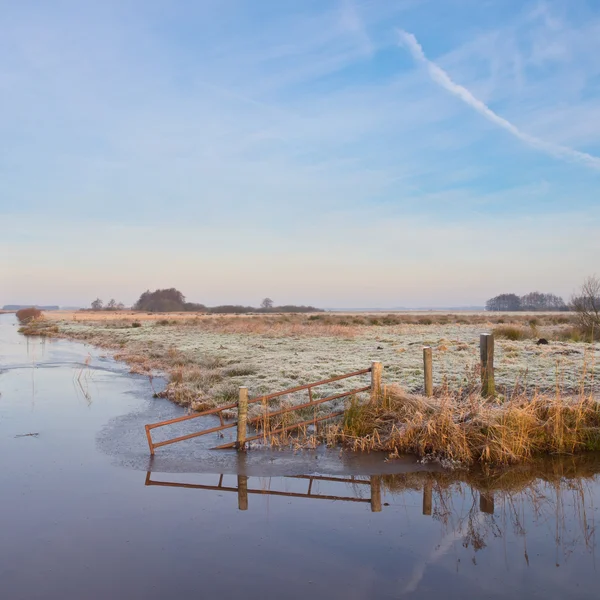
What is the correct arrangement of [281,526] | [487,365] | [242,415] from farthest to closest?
[487,365] < [242,415] < [281,526]

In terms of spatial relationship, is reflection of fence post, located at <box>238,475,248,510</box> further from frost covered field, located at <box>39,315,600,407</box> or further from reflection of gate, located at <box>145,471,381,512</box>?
frost covered field, located at <box>39,315,600,407</box>

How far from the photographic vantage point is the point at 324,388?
16.4 meters

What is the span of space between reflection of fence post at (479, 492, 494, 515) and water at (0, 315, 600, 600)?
43 mm

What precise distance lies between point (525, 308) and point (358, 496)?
671 feet

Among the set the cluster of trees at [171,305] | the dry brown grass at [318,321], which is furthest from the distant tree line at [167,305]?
the dry brown grass at [318,321]

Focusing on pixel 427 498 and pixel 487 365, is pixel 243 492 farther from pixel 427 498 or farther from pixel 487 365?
pixel 487 365

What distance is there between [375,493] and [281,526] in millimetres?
2020

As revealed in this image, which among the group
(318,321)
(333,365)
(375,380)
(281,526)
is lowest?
(281,526)

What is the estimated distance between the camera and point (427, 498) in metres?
8.64

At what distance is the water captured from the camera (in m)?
6.08

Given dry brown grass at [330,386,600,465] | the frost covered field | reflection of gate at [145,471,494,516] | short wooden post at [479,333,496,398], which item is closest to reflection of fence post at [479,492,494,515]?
reflection of gate at [145,471,494,516]

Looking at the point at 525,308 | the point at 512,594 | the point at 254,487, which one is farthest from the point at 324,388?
the point at 525,308

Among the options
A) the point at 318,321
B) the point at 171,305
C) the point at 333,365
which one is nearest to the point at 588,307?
the point at 333,365

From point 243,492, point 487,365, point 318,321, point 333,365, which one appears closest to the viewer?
point 243,492
